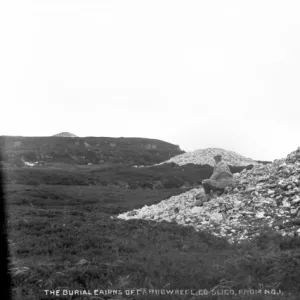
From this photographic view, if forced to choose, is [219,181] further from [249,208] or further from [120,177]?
[120,177]

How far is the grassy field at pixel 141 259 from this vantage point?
7902 millimetres

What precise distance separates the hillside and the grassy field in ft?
174

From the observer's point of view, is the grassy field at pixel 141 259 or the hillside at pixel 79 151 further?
the hillside at pixel 79 151

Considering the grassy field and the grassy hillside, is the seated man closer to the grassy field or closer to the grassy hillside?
the grassy field

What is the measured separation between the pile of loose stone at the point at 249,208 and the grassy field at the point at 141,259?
128cm

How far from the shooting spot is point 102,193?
35438 millimetres

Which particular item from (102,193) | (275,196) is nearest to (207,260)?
(275,196)

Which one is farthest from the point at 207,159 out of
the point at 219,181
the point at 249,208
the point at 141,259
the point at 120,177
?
the point at 141,259

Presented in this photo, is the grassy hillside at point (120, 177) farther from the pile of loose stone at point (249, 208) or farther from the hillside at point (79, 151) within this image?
the pile of loose stone at point (249, 208)

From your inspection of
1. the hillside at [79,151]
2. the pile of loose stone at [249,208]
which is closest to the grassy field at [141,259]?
the pile of loose stone at [249,208]

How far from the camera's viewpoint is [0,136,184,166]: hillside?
71.8 meters

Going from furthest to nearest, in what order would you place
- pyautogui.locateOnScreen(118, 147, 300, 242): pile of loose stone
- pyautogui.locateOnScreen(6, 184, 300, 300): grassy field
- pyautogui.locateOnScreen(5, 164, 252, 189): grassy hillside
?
1. pyautogui.locateOnScreen(5, 164, 252, 189): grassy hillside
2. pyautogui.locateOnScreen(118, 147, 300, 242): pile of loose stone
3. pyautogui.locateOnScreen(6, 184, 300, 300): grassy field

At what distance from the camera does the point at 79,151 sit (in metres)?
82.7

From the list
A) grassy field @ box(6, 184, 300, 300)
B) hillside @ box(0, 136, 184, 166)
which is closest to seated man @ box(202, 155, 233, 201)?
grassy field @ box(6, 184, 300, 300)
